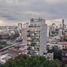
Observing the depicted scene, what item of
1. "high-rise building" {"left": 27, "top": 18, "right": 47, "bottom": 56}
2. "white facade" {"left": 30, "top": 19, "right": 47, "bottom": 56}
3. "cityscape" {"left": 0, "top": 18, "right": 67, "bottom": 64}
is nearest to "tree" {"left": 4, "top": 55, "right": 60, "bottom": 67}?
"cityscape" {"left": 0, "top": 18, "right": 67, "bottom": 64}

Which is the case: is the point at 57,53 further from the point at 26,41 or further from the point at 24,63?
the point at 24,63

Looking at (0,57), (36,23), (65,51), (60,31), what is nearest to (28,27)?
(36,23)

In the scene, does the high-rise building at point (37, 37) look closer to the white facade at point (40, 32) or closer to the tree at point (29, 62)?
the white facade at point (40, 32)

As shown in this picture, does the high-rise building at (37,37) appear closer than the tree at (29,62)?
→ No

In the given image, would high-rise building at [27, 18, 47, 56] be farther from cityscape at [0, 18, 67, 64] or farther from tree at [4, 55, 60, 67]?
tree at [4, 55, 60, 67]

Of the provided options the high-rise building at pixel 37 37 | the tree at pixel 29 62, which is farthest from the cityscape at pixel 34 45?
the tree at pixel 29 62

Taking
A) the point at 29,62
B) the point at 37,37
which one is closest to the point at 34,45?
the point at 37,37

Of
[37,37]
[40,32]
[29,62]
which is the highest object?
[40,32]

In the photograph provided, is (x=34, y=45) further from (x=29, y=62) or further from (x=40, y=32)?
(x=29, y=62)
